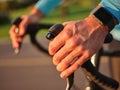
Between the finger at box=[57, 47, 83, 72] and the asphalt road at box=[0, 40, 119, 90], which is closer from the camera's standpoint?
the finger at box=[57, 47, 83, 72]

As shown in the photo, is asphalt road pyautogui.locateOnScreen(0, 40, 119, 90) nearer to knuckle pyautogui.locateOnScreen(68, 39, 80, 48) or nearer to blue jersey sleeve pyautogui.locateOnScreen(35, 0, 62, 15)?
blue jersey sleeve pyautogui.locateOnScreen(35, 0, 62, 15)

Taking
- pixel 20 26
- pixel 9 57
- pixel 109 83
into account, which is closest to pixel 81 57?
pixel 109 83

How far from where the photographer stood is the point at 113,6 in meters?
1.53

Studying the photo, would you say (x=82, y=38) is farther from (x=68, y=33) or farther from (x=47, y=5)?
(x=47, y=5)

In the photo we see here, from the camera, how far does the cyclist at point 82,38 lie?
1.45 meters

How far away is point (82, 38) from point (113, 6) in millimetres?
179

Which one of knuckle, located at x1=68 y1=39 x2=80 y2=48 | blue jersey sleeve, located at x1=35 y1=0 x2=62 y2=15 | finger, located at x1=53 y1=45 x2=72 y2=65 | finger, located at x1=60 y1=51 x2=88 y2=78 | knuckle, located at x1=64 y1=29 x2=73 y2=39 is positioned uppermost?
knuckle, located at x1=64 y1=29 x2=73 y2=39

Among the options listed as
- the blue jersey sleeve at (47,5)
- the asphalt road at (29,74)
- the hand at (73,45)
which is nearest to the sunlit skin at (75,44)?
the hand at (73,45)

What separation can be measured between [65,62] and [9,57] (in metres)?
13.4

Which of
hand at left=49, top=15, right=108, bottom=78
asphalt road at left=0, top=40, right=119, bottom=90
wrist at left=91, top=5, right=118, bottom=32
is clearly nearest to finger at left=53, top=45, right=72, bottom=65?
hand at left=49, top=15, right=108, bottom=78

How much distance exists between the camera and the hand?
1446 mm

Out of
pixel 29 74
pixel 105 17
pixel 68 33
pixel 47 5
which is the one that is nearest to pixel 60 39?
pixel 68 33

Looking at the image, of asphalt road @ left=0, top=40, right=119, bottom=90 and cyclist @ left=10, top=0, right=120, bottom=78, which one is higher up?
cyclist @ left=10, top=0, right=120, bottom=78

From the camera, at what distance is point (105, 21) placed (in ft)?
5.06
